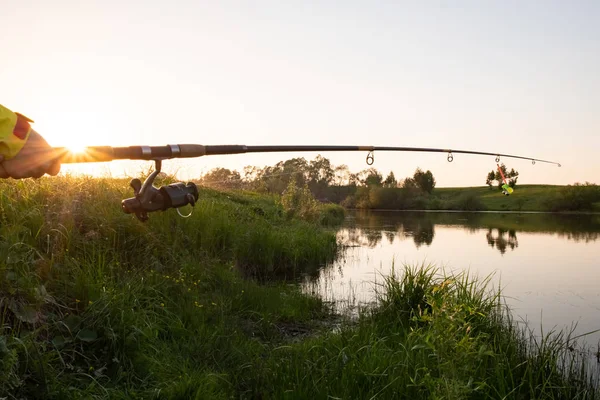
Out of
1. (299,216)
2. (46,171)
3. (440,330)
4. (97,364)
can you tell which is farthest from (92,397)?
(299,216)

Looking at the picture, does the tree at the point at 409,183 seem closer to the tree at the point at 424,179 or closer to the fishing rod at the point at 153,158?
the tree at the point at 424,179

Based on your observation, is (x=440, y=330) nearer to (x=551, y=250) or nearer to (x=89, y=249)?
(x=89, y=249)

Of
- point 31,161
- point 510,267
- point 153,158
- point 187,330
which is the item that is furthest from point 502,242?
point 31,161

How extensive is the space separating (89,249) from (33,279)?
4.43 feet

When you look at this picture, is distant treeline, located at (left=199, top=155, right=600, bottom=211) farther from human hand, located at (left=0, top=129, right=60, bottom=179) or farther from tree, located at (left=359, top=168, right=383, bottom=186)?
human hand, located at (left=0, top=129, right=60, bottom=179)

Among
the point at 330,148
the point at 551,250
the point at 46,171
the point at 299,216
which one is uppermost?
the point at 330,148

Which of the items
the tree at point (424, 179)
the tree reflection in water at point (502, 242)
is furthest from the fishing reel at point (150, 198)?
the tree at point (424, 179)

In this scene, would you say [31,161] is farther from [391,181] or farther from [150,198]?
[391,181]

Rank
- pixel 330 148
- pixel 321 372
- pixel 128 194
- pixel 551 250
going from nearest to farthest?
1. pixel 330 148
2. pixel 321 372
3. pixel 128 194
4. pixel 551 250

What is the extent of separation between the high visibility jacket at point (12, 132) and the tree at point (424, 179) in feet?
235

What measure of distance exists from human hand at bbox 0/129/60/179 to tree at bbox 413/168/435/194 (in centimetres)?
7151

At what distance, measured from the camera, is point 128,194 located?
7.38 m

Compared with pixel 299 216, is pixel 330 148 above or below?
above

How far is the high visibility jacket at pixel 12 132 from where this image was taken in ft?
6.06
